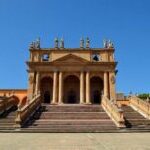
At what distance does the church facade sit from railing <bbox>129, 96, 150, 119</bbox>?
8.03 m

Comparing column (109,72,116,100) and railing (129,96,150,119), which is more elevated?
column (109,72,116,100)

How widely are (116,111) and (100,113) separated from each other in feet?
13.4

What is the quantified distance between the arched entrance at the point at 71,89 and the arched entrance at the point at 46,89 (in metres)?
2.55

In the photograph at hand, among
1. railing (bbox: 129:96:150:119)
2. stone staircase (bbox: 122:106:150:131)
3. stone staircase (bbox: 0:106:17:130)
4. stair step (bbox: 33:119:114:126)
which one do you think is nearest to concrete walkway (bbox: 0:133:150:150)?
stone staircase (bbox: 0:106:17:130)

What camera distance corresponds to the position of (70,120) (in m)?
25.0

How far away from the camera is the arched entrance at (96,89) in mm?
45375

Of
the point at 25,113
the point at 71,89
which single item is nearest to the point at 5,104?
the point at 25,113

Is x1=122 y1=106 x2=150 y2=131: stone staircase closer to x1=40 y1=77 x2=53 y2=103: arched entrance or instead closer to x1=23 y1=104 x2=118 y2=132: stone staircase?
x1=23 y1=104 x2=118 y2=132: stone staircase

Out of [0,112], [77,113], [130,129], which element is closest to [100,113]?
[77,113]

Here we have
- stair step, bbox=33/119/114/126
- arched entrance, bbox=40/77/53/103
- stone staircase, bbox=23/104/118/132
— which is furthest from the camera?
arched entrance, bbox=40/77/53/103

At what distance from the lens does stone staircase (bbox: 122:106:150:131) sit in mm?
22764

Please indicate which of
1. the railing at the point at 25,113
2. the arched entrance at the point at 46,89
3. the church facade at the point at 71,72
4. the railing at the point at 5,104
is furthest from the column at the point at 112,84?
the railing at the point at 5,104

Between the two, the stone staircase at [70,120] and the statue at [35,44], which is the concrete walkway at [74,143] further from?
the statue at [35,44]

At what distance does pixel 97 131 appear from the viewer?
20.2 metres
